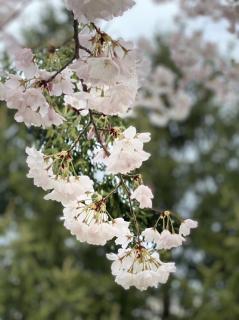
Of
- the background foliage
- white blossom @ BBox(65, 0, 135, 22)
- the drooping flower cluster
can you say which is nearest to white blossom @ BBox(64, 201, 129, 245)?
the drooping flower cluster

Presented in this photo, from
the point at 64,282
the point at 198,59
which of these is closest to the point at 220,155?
the point at 64,282

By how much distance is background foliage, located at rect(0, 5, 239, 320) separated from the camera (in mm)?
5203

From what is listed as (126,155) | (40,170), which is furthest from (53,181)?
(126,155)

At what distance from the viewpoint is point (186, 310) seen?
19.4 feet

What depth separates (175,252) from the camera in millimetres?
7160

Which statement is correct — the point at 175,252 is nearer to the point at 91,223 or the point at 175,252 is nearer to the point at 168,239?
the point at 168,239

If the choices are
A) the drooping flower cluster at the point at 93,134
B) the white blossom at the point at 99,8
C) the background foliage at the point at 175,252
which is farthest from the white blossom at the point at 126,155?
the background foliage at the point at 175,252

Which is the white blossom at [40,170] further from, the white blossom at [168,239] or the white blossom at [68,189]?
the white blossom at [168,239]

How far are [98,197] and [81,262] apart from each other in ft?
20.1

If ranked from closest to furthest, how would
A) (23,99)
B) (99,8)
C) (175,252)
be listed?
(99,8)
(23,99)
(175,252)

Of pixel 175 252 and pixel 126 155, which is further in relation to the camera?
pixel 175 252

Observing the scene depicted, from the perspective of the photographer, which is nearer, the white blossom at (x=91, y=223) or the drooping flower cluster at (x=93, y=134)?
the drooping flower cluster at (x=93, y=134)

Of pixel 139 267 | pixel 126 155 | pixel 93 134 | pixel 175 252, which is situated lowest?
pixel 139 267

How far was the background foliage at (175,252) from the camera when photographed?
17.1ft
